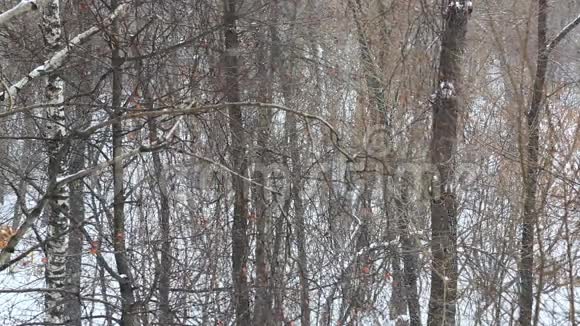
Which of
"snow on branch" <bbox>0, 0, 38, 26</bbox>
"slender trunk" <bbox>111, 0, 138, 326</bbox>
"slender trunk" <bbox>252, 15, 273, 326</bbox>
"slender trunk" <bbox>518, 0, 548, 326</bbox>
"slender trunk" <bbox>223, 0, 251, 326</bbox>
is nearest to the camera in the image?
"snow on branch" <bbox>0, 0, 38, 26</bbox>

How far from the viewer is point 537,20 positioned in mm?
7684

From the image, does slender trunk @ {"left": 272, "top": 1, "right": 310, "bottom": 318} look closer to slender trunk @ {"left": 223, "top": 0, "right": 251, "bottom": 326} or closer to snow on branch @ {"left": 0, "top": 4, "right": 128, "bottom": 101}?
slender trunk @ {"left": 223, "top": 0, "right": 251, "bottom": 326}

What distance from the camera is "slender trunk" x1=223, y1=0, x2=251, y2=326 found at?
22.9ft

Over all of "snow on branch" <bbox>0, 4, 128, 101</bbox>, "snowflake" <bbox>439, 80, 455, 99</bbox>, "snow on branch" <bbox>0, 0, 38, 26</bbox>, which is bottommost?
"snow on branch" <bbox>0, 0, 38, 26</bbox>

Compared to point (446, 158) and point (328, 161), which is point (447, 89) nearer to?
point (446, 158)

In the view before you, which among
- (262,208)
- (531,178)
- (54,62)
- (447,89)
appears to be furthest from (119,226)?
(531,178)

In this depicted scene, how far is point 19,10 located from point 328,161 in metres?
7.28

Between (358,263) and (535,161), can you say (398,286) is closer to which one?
(358,263)

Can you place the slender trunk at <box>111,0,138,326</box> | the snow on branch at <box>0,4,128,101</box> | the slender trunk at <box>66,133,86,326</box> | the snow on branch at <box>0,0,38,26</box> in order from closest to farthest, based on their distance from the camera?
the snow on branch at <box>0,0,38,26</box> < the snow on branch at <box>0,4,128,101</box> < the slender trunk at <box>111,0,138,326</box> < the slender trunk at <box>66,133,86,326</box>

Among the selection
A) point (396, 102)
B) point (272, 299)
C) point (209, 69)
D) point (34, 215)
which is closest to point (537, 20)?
point (396, 102)

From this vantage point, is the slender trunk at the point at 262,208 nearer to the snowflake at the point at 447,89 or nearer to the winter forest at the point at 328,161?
the winter forest at the point at 328,161

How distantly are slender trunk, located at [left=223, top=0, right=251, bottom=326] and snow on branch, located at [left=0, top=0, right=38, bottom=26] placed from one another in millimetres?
4362

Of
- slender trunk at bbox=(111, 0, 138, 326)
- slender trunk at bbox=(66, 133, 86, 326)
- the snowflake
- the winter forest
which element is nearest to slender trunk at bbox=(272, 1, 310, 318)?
the winter forest

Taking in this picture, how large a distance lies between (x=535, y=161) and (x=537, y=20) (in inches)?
70.9
